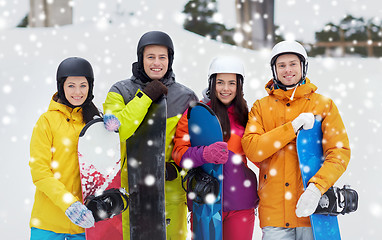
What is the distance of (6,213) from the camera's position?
17.5ft

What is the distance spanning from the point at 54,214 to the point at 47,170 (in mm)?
317

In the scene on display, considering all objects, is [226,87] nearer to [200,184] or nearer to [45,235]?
[200,184]

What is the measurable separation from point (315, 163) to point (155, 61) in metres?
1.49

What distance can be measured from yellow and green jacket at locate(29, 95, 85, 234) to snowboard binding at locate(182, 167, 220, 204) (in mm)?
828

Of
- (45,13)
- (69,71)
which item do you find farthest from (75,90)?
(45,13)

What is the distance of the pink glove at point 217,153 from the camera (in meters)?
2.69

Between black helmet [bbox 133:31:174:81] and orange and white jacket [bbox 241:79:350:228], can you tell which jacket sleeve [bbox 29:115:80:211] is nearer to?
black helmet [bbox 133:31:174:81]

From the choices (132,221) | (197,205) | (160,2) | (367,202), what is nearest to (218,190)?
(197,205)

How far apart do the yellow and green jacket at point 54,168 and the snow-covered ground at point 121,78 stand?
2588 millimetres

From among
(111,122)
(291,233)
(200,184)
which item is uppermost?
(111,122)

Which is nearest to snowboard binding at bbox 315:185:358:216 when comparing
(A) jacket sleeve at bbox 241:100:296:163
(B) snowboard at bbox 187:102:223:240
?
(A) jacket sleeve at bbox 241:100:296:163

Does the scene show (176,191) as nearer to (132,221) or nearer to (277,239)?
(132,221)

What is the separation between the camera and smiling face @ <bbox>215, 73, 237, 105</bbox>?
303 centimetres

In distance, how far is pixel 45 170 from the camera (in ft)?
8.19
